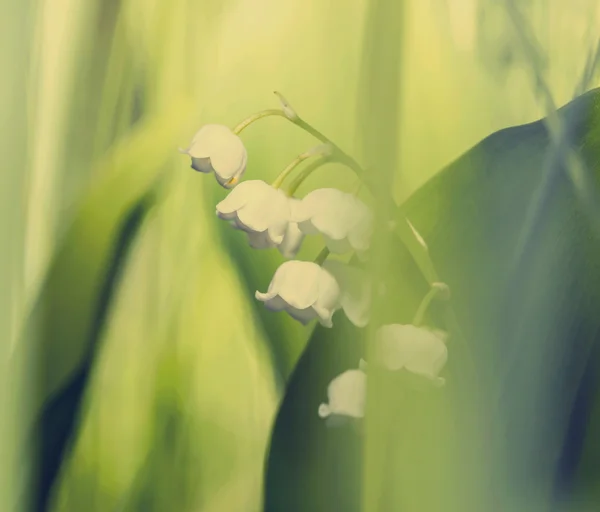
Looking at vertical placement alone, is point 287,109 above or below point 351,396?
above

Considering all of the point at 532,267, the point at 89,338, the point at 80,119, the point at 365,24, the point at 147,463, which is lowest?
the point at 147,463

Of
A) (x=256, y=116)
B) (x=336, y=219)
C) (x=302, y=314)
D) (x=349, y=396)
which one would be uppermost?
(x=256, y=116)

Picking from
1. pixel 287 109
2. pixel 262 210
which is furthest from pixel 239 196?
pixel 287 109

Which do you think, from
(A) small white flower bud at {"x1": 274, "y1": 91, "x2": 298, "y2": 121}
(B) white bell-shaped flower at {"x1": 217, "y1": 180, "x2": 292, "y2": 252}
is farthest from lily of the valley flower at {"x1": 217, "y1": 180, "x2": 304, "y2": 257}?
(A) small white flower bud at {"x1": 274, "y1": 91, "x2": 298, "y2": 121}

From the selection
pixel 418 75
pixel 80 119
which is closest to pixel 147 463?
pixel 80 119

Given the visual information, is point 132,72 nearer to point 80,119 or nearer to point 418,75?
point 80,119

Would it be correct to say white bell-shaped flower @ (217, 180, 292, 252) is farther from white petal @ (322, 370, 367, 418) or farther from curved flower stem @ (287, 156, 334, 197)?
white petal @ (322, 370, 367, 418)

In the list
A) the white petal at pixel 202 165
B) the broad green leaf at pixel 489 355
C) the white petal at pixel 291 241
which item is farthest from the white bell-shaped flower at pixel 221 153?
the broad green leaf at pixel 489 355

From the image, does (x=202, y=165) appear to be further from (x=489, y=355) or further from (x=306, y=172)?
(x=489, y=355)
